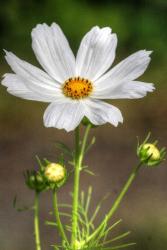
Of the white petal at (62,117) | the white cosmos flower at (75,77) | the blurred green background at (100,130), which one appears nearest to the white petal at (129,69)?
the white cosmos flower at (75,77)

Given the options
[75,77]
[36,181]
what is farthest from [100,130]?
[36,181]

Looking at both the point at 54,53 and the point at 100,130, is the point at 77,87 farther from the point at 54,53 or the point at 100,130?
the point at 100,130

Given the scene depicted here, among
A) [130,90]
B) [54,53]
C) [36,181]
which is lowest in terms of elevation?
[36,181]

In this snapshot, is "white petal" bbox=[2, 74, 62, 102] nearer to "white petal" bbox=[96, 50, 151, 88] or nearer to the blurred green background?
"white petal" bbox=[96, 50, 151, 88]

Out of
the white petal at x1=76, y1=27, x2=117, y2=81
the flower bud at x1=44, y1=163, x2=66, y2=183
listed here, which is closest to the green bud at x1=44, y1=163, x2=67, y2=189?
the flower bud at x1=44, y1=163, x2=66, y2=183

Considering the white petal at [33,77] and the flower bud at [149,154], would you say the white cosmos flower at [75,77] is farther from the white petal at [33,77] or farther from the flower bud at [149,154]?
the flower bud at [149,154]

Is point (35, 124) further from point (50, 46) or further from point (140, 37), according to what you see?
point (50, 46)
